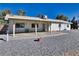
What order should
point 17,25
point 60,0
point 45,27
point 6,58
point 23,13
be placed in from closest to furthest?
point 6,58
point 60,0
point 17,25
point 45,27
point 23,13

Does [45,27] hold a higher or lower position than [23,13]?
lower

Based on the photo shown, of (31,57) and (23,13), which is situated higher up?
(23,13)

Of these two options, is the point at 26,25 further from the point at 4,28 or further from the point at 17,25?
the point at 4,28

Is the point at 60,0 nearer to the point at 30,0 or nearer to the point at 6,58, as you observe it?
the point at 30,0

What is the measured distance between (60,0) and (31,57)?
4027 mm

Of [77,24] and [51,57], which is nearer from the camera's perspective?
[51,57]

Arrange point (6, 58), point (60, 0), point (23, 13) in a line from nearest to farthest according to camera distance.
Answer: point (6, 58), point (60, 0), point (23, 13)

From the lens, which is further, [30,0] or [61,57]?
[30,0]

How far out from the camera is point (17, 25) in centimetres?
2566

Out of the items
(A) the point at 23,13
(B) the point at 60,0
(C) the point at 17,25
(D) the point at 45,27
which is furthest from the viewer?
(A) the point at 23,13

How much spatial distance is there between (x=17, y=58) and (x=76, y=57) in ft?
10.0

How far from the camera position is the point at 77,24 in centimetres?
4669

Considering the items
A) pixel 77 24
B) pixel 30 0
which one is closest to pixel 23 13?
pixel 77 24

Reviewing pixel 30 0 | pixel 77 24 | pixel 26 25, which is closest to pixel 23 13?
pixel 77 24
